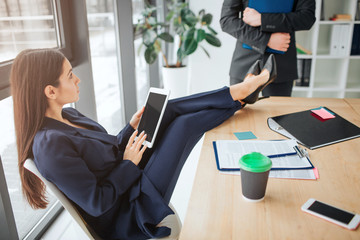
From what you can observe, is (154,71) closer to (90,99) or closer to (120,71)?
(120,71)

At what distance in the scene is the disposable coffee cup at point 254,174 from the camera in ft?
2.81

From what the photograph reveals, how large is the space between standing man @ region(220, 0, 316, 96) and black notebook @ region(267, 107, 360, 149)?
0.50 meters

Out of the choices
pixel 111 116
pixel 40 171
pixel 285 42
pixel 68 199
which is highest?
pixel 285 42

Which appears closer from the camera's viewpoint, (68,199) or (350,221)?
(350,221)

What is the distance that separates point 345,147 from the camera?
1.25 metres

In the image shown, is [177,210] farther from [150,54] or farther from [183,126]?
[150,54]

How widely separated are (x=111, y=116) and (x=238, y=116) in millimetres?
1842

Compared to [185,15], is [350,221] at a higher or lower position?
lower

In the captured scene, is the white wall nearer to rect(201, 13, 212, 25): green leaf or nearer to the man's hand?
rect(201, 13, 212, 25): green leaf

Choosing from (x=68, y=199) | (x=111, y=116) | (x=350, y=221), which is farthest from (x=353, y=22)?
(x=68, y=199)

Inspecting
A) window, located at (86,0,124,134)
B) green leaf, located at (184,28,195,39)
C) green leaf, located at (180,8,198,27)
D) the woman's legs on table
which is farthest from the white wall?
the woman's legs on table

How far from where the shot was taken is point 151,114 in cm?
148

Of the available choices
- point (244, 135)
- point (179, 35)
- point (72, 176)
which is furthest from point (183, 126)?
point (179, 35)

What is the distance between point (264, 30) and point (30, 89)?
1375 mm
